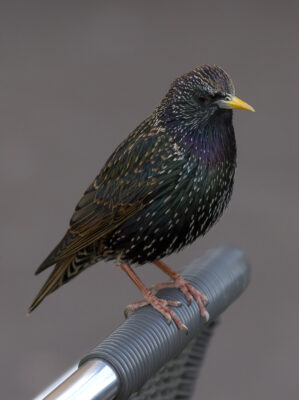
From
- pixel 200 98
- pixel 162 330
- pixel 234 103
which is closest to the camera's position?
pixel 162 330

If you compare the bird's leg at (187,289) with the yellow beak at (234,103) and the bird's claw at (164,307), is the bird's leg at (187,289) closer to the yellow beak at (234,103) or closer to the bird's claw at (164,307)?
the bird's claw at (164,307)

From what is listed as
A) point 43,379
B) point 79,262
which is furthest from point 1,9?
point 79,262

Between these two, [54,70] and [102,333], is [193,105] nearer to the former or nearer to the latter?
[102,333]

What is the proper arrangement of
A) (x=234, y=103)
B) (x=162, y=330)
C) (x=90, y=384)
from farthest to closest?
(x=234, y=103) < (x=162, y=330) < (x=90, y=384)

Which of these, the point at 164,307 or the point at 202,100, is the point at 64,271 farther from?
the point at 202,100

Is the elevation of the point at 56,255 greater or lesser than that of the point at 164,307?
greater

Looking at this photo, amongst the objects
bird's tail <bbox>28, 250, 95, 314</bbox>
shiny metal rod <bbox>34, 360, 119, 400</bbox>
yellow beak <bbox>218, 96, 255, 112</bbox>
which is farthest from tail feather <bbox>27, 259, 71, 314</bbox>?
shiny metal rod <bbox>34, 360, 119, 400</bbox>

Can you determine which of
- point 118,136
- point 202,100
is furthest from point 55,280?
point 118,136
